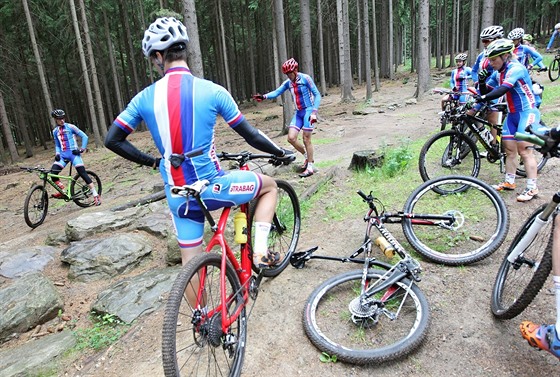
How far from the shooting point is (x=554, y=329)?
2.37 metres

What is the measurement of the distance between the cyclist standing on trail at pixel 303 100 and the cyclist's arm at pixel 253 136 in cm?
514

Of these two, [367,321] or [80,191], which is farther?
[80,191]

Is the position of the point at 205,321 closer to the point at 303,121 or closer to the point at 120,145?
the point at 120,145

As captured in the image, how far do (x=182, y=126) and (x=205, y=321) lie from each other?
1.43 meters

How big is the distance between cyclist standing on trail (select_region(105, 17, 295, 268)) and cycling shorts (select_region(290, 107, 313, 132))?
5.49 metres

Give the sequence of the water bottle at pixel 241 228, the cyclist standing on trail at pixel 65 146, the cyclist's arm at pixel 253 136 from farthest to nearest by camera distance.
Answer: the cyclist standing on trail at pixel 65 146, the water bottle at pixel 241 228, the cyclist's arm at pixel 253 136

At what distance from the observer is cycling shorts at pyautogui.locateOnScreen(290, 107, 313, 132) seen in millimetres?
8406

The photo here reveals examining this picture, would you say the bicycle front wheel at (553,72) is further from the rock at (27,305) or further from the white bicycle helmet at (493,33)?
the rock at (27,305)

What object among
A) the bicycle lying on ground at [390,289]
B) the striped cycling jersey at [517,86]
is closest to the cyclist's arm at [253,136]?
the bicycle lying on ground at [390,289]

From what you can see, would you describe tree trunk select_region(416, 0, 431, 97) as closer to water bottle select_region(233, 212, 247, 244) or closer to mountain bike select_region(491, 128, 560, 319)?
mountain bike select_region(491, 128, 560, 319)

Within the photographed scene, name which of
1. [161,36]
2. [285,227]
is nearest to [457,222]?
[285,227]

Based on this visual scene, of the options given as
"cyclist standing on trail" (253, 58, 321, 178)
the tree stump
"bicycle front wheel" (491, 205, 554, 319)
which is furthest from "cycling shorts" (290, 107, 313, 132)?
"bicycle front wheel" (491, 205, 554, 319)

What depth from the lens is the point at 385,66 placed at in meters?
36.5

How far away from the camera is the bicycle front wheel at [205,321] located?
89.3 inches
